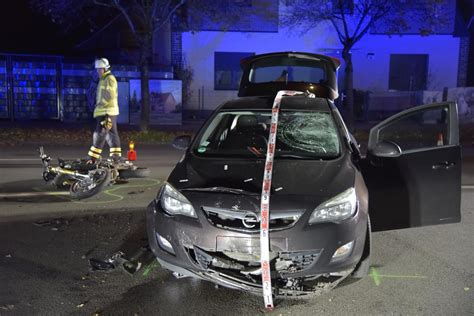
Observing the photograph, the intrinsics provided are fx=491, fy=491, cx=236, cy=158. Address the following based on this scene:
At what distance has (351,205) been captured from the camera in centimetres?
386

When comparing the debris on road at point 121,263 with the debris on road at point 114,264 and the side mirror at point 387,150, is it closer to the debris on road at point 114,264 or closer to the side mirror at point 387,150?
the debris on road at point 114,264

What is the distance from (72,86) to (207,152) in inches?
635

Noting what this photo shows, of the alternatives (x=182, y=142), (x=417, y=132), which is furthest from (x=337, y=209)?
(x=417, y=132)

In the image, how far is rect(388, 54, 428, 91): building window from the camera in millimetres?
24281

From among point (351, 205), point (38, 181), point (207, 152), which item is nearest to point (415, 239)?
point (351, 205)

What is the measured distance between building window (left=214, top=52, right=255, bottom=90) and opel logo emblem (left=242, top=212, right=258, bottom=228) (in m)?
20.3

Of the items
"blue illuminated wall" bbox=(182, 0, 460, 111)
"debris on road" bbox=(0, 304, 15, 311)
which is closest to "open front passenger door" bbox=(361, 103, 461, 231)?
"debris on road" bbox=(0, 304, 15, 311)

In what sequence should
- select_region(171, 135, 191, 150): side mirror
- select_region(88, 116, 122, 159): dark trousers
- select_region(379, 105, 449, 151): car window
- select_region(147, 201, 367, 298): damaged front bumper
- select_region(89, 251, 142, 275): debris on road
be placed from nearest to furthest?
select_region(147, 201, 367, 298): damaged front bumper → select_region(89, 251, 142, 275): debris on road → select_region(171, 135, 191, 150): side mirror → select_region(88, 116, 122, 159): dark trousers → select_region(379, 105, 449, 151): car window

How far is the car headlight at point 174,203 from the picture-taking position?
12.7 feet

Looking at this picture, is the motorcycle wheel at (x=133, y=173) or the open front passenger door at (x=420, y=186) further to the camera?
the motorcycle wheel at (x=133, y=173)

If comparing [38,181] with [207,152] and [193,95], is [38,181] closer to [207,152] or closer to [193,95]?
[207,152]

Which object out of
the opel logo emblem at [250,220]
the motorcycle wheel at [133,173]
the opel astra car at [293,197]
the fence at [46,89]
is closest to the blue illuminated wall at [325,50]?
the fence at [46,89]

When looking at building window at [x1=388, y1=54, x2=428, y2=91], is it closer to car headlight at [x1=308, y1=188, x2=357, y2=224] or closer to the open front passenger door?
the open front passenger door

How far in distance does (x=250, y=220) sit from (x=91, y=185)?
4.42 m
